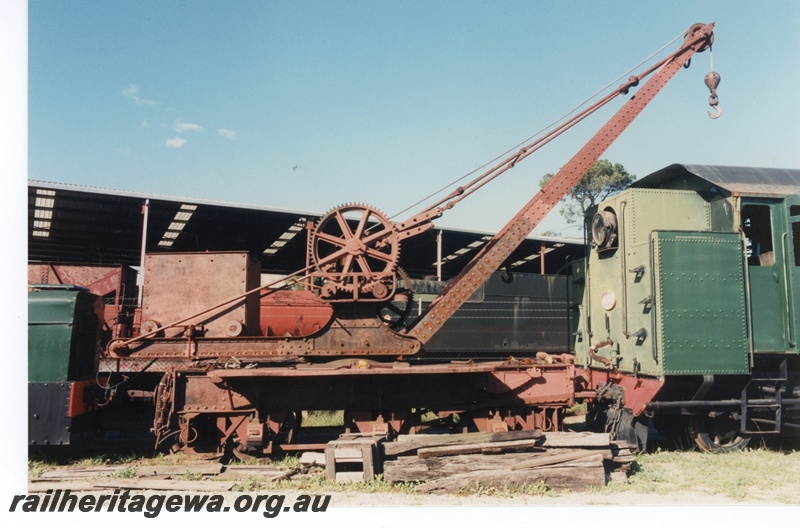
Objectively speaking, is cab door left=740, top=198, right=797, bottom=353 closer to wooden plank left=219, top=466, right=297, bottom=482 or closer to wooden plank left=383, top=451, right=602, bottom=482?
wooden plank left=383, top=451, right=602, bottom=482

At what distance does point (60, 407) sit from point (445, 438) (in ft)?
15.4

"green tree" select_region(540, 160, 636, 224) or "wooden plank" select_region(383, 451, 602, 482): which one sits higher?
"green tree" select_region(540, 160, 636, 224)

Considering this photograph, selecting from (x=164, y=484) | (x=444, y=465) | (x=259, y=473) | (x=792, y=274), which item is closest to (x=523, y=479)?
(x=444, y=465)

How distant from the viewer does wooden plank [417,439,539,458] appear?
535 cm

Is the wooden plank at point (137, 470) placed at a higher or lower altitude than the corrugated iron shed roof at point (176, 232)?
lower

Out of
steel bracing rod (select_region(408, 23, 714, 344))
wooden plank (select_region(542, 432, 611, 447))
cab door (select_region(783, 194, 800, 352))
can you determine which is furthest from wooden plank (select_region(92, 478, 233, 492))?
cab door (select_region(783, 194, 800, 352))

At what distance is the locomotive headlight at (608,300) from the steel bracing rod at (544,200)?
1.72 m

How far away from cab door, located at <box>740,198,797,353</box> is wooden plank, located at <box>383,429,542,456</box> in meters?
3.71

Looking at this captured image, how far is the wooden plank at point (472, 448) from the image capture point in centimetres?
535

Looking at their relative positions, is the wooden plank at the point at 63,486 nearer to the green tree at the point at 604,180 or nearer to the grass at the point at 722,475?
the grass at the point at 722,475

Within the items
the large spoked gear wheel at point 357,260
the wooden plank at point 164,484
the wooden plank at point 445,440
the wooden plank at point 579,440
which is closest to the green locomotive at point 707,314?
the wooden plank at point 579,440

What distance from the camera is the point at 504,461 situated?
208 inches

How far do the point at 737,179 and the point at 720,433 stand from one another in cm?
361

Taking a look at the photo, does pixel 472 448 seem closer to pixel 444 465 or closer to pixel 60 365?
pixel 444 465
